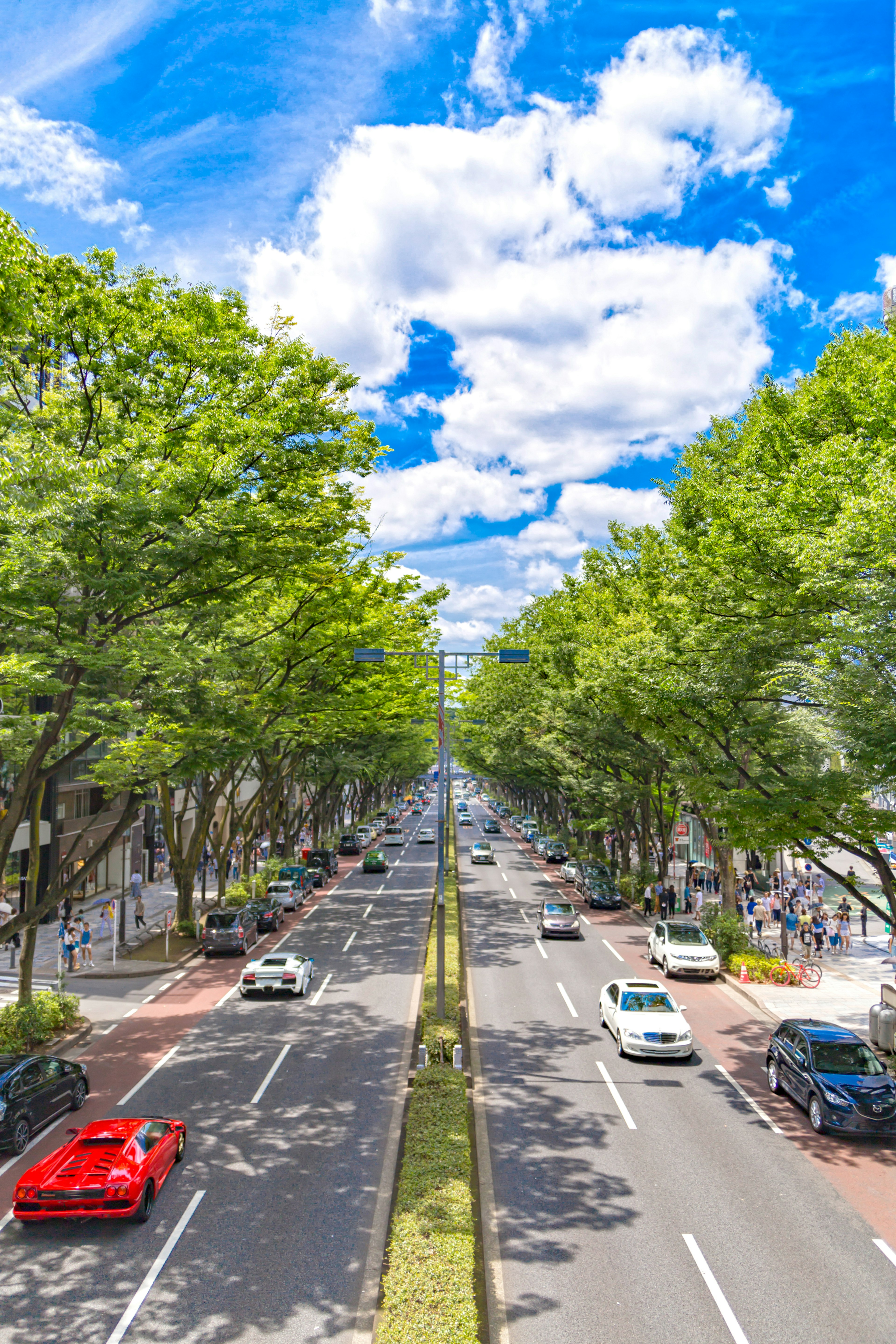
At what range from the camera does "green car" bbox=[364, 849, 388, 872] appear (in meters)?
53.5

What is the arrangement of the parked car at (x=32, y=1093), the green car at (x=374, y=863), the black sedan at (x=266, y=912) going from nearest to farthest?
the parked car at (x=32, y=1093)
the black sedan at (x=266, y=912)
the green car at (x=374, y=863)

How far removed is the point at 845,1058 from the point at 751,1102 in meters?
2.10

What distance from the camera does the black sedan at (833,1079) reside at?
14641 millimetres

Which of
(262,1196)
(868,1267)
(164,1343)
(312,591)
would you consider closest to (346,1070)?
(262,1196)

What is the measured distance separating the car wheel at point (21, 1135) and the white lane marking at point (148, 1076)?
2.08 metres

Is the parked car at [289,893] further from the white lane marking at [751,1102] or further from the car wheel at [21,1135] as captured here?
the white lane marking at [751,1102]

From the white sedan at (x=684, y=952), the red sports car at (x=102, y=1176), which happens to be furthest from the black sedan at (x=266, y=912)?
the red sports car at (x=102, y=1176)

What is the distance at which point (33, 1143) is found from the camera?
14.8 meters

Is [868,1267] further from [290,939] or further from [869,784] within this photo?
[290,939]

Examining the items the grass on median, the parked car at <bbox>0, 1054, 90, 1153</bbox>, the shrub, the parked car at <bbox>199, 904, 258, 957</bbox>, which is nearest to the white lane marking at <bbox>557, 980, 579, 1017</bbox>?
the grass on median

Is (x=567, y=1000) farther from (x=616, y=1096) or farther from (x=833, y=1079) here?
(x=833, y=1079)

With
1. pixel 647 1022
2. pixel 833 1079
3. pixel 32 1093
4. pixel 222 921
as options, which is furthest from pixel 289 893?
pixel 833 1079

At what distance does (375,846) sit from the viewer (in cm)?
7150

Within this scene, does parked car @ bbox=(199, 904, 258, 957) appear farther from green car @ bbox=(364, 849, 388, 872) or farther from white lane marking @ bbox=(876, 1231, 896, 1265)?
white lane marking @ bbox=(876, 1231, 896, 1265)
